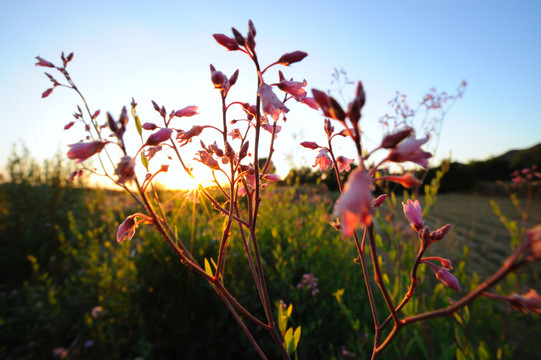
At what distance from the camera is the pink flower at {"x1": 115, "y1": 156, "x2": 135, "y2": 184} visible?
70 cm

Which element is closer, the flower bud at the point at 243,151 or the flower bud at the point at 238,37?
the flower bud at the point at 238,37

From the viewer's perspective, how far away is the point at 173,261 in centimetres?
289

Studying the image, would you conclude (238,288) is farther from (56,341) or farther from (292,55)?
(292,55)

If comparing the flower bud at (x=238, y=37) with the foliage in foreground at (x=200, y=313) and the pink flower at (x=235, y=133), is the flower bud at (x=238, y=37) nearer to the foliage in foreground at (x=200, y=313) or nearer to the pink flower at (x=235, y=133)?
the pink flower at (x=235, y=133)

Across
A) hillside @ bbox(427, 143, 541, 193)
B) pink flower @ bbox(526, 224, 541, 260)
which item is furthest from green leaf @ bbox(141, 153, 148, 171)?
hillside @ bbox(427, 143, 541, 193)

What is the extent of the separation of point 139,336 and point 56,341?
3.66 ft

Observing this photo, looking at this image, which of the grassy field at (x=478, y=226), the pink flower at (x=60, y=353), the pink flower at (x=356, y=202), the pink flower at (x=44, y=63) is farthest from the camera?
the grassy field at (x=478, y=226)

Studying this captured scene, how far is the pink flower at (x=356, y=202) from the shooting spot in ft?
1.67

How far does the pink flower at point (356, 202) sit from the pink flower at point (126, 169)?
50cm

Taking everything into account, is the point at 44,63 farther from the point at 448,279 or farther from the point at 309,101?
the point at 448,279

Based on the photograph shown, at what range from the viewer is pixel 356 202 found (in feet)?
1.68

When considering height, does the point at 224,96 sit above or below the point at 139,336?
above

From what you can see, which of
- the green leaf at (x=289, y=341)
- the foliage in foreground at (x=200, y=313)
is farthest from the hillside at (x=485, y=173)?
the green leaf at (x=289, y=341)

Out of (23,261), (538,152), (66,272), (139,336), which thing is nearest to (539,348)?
(139,336)
